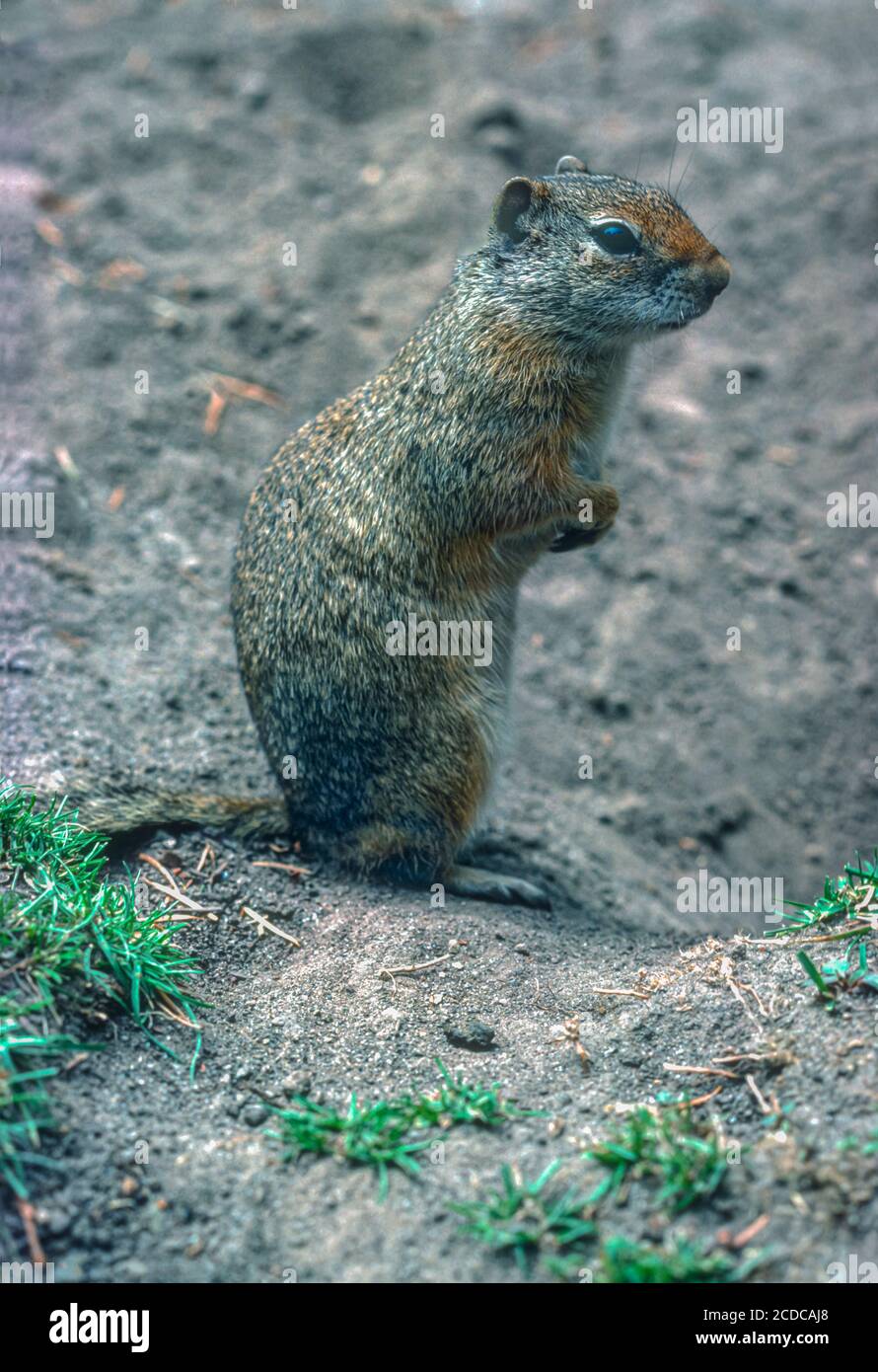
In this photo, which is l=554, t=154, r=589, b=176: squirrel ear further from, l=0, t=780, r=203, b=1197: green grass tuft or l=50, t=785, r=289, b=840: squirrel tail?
l=0, t=780, r=203, b=1197: green grass tuft

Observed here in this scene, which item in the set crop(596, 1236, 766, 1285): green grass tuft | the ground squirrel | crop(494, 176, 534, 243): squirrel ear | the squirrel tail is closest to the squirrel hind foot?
the ground squirrel

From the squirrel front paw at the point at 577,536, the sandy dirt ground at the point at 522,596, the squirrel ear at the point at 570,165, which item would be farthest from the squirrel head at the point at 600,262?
the sandy dirt ground at the point at 522,596

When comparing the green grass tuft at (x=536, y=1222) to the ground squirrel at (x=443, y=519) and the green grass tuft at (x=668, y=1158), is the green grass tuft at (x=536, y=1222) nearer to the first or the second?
the green grass tuft at (x=668, y=1158)

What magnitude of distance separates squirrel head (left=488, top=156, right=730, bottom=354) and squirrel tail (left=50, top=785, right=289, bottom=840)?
2.30m

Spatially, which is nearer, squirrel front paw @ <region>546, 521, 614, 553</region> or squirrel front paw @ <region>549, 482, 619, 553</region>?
squirrel front paw @ <region>549, 482, 619, 553</region>

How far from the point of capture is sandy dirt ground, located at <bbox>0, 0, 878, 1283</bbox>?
3324 millimetres

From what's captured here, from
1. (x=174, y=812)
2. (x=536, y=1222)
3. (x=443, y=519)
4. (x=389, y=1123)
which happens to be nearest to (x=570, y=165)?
(x=443, y=519)

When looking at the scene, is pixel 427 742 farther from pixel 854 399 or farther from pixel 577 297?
pixel 854 399

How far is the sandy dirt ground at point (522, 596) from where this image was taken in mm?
3324

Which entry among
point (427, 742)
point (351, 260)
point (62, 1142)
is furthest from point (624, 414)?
point (62, 1142)

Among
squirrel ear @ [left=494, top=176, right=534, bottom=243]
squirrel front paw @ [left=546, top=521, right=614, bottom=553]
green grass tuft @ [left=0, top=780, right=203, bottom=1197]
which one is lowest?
green grass tuft @ [left=0, top=780, right=203, bottom=1197]

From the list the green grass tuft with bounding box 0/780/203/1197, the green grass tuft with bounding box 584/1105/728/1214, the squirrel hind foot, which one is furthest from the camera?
the squirrel hind foot

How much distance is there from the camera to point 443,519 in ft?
15.5
